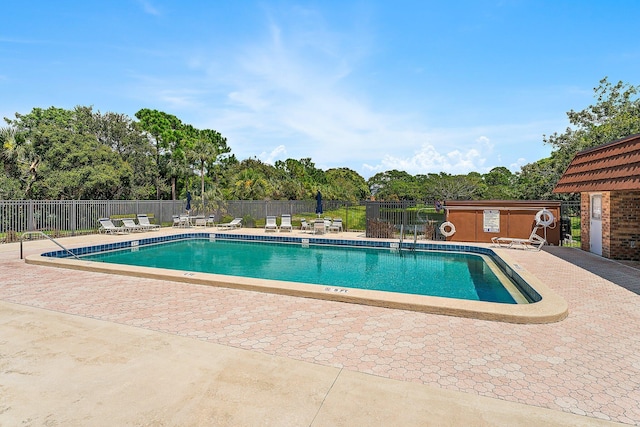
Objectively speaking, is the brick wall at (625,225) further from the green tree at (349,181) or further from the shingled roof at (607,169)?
the green tree at (349,181)

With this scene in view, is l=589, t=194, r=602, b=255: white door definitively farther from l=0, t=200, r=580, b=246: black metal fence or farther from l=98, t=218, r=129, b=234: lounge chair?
l=98, t=218, r=129, b=234: lounge chair

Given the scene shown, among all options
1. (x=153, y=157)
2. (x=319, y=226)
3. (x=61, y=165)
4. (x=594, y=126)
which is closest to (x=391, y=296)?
(x=319, y=226)

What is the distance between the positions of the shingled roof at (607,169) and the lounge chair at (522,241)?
2.29 meters

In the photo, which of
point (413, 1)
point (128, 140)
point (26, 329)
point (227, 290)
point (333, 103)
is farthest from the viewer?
point (128, 140)

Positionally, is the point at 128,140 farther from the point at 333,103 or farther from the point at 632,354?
the point at 632,354

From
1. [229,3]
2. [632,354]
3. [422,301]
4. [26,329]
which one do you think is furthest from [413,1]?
[26,329]

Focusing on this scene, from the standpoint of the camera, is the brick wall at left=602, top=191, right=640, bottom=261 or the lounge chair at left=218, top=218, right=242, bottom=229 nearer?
the brick wall at left=602, top=191, right=640, bottom=261

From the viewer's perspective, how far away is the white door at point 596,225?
1102cm

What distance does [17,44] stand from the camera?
51.3 ft

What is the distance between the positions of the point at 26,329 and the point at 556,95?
77.1 feet

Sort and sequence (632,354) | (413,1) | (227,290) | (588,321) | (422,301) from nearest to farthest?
(632,354)
(588,321)
(422,301)
(227,290)
(413,1)

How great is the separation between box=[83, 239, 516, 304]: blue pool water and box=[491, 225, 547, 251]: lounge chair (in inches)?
67.9

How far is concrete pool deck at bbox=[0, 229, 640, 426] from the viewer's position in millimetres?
2854

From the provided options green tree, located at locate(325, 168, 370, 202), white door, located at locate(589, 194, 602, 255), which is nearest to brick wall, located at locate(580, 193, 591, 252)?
white door, located at locate(589, 194, 602, 255)
